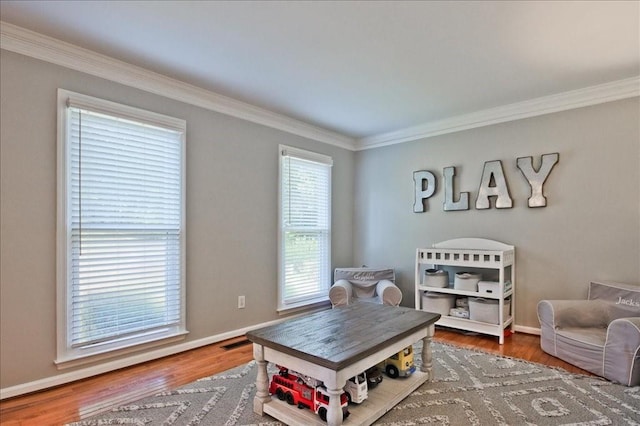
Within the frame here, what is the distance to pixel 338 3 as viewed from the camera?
1963 mm

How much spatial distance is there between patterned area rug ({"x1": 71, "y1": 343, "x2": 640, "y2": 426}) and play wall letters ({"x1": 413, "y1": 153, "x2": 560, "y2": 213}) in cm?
170

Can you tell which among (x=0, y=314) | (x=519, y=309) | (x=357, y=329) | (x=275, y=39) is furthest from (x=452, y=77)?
(x=0, y=314)

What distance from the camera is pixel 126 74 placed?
274cm

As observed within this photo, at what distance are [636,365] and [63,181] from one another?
4.14 metres

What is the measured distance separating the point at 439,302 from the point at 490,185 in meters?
1.41

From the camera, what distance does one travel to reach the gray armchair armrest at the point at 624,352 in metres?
2.31

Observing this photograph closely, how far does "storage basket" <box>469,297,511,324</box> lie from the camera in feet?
11.1

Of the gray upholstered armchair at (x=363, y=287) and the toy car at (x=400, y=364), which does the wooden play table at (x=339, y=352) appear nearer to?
the toy car at (x=400, y=364)

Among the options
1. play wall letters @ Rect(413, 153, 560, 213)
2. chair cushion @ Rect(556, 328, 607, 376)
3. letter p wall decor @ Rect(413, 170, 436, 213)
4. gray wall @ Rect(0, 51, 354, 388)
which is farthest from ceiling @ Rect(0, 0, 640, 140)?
chair cushion @ Rect(556, 328, 607, 376)

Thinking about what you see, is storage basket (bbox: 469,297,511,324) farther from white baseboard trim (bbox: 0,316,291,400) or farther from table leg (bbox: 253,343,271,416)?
white baseboard trim (bbox: 0,316,291,400)

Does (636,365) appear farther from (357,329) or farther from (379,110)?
(379,110)

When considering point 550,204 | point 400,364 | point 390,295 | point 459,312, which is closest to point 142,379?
point 400,364

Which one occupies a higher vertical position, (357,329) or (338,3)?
(338,3)

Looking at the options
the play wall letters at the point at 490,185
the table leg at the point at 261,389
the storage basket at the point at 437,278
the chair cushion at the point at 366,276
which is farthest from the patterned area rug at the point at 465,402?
the play wall letters at the point at 490,185
